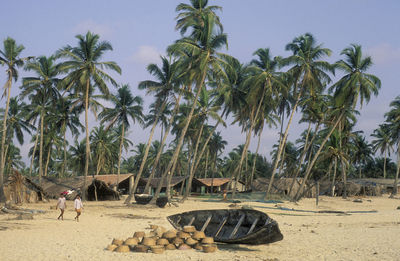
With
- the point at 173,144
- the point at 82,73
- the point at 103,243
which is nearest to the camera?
the point at 103,243

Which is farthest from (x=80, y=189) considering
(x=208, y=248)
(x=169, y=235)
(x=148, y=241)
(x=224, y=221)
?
(x=208, y=248)

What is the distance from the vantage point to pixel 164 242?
10078mm

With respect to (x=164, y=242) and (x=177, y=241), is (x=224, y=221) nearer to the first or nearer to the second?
(x=177, y=241)

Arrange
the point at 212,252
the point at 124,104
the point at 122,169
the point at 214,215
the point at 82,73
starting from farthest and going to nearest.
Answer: the point at 122,169 → the point at 124,104 → the point at 82,73 → the point at 214,215 → the point at 212,252

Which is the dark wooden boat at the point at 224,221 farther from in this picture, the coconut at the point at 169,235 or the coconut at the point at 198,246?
the coconut at the point at 169,235

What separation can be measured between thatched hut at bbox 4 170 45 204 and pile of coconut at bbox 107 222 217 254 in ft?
55.8

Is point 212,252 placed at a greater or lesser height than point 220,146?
lesser

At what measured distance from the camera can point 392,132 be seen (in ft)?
148

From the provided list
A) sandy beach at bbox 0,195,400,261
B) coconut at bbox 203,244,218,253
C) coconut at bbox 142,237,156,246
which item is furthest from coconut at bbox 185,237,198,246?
coconut at bbox 142,237,156,246

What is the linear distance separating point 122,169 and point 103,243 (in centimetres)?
6002

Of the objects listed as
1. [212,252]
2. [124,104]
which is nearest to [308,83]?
[124,104]

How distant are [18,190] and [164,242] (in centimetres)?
1830

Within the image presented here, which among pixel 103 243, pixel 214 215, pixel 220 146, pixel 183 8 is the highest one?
pixel 183 8

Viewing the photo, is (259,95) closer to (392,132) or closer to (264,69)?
(264,69)
